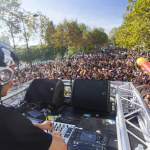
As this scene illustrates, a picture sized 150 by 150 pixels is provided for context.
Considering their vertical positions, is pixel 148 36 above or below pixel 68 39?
below

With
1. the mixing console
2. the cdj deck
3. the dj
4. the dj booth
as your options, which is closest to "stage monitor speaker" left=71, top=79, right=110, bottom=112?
the dj booth

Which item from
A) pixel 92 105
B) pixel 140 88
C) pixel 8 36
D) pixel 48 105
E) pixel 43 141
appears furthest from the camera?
pixel 8 36

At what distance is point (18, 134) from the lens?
0.72 meters

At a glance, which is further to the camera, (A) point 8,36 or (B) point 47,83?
(A) point 8,36

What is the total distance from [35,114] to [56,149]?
233 centimetres

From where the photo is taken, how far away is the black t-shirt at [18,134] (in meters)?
0.69

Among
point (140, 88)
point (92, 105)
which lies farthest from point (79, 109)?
point (140, 88)

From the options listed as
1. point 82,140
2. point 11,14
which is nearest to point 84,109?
point 82,140

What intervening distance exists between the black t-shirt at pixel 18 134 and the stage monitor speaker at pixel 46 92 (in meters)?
2.30

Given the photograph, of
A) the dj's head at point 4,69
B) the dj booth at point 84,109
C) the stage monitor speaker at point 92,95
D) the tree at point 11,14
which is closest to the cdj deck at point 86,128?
the dj booth at point 84,109

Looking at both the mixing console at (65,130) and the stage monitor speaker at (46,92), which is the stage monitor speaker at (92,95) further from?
the mixing console at (65,130)

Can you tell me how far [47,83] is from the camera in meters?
3.33

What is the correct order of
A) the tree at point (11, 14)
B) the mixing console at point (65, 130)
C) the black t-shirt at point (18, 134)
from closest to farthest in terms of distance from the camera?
the black t-shirt at point (18, 134) < the mixing console at point (65, 130) < the tree at point (11, 14)

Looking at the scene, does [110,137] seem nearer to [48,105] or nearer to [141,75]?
[48,105]
